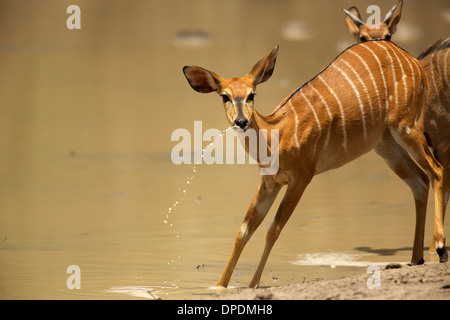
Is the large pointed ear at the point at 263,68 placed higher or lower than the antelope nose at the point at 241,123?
higher

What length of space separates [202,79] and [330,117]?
933mm

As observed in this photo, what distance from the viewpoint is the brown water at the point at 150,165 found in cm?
704

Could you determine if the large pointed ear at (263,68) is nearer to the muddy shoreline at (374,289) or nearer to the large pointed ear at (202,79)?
the large pointed ear at (202,79)

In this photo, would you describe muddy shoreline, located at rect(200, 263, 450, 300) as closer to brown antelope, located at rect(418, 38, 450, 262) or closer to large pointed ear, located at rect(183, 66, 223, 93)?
large pointed ear, located at rect(183, 66, 223, 93)

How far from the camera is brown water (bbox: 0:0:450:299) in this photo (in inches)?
277

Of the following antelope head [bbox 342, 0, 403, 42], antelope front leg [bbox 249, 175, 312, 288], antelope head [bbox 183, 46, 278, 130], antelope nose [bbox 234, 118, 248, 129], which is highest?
antelope head [bbox 342, 0, 403, 42]

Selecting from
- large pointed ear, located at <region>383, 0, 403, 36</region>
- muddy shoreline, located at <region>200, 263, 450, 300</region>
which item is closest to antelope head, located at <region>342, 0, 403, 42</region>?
large pointed ear, located at <region>383, 0, 403, 36</region>

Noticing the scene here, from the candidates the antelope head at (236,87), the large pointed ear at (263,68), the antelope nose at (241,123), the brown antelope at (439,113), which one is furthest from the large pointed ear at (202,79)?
the brown antelope at (439,113)

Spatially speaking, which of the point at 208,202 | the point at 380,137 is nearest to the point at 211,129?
the point at 208,202

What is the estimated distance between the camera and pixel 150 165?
11375mm

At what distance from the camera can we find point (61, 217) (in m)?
8.76
